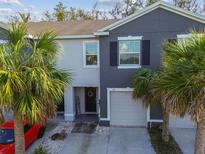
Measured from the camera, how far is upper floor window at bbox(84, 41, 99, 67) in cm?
1374

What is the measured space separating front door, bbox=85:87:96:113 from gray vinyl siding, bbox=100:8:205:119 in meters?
2.67

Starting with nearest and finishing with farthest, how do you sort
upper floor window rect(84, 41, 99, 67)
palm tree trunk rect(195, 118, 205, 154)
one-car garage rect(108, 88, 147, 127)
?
palm tree trunk rect(195, 118, 205, 154)
one-car garage rect(108, 88, 147, 127)
upper floor window rect(84, 41, 99, 67)

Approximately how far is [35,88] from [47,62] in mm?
994

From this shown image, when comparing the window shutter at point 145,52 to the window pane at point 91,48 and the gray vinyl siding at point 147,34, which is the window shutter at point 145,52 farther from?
the window pane at point 91,48

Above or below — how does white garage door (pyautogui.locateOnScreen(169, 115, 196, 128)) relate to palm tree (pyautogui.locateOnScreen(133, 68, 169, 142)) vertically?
below

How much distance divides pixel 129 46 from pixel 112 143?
18.3 feet

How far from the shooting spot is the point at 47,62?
7184 mm

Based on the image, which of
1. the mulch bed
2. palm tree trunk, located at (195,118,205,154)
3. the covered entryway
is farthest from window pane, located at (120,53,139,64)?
palm tree trunk, located at (195,118,205,154)

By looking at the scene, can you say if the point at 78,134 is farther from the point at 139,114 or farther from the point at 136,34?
the point at 136,34

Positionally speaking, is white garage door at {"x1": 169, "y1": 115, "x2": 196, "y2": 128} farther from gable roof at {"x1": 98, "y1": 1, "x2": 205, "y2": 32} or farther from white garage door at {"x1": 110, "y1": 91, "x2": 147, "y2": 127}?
gable roof at {"x1": 98, "y1": 1, "x2": 205, "y2": 32}

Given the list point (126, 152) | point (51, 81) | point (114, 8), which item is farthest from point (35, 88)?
point (114, 8)

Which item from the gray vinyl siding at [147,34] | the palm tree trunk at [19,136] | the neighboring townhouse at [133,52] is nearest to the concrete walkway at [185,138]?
the neighboring townhouse at [133,52]

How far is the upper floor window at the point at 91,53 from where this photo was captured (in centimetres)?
1374

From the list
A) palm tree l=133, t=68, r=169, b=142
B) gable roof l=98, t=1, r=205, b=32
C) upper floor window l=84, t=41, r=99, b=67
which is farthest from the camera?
upper floor window l=84, t=41, r=99, b=67
